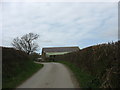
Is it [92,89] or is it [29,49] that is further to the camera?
[29,49]

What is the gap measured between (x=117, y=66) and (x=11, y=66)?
10.0 m

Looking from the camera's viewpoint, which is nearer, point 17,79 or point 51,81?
point 51,81

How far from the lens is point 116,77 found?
6.85 meters

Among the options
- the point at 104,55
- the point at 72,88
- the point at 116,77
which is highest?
the point at 104,55

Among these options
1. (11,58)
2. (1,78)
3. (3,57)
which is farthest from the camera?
(11,58)

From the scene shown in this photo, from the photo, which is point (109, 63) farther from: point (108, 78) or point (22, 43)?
point (22, 43)

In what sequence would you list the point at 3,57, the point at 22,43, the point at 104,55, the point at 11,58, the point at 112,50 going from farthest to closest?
A: the point at 22,43, the point at 11,58, the point at 3,57, the point at 104,55, the point at 112,50

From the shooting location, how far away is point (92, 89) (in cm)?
845

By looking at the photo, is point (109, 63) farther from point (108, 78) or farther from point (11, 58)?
point (11, 58)

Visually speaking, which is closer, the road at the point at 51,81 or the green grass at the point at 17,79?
the road at the point at 51,81

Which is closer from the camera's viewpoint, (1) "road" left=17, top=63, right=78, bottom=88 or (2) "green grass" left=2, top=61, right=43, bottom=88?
(1) "road" left=17, top=63, right=78, bottom=88

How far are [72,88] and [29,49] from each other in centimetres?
6107

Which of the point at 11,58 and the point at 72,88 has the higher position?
the point at 11,58

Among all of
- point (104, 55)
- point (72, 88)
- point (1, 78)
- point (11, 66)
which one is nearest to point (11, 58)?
point (11, 66)
